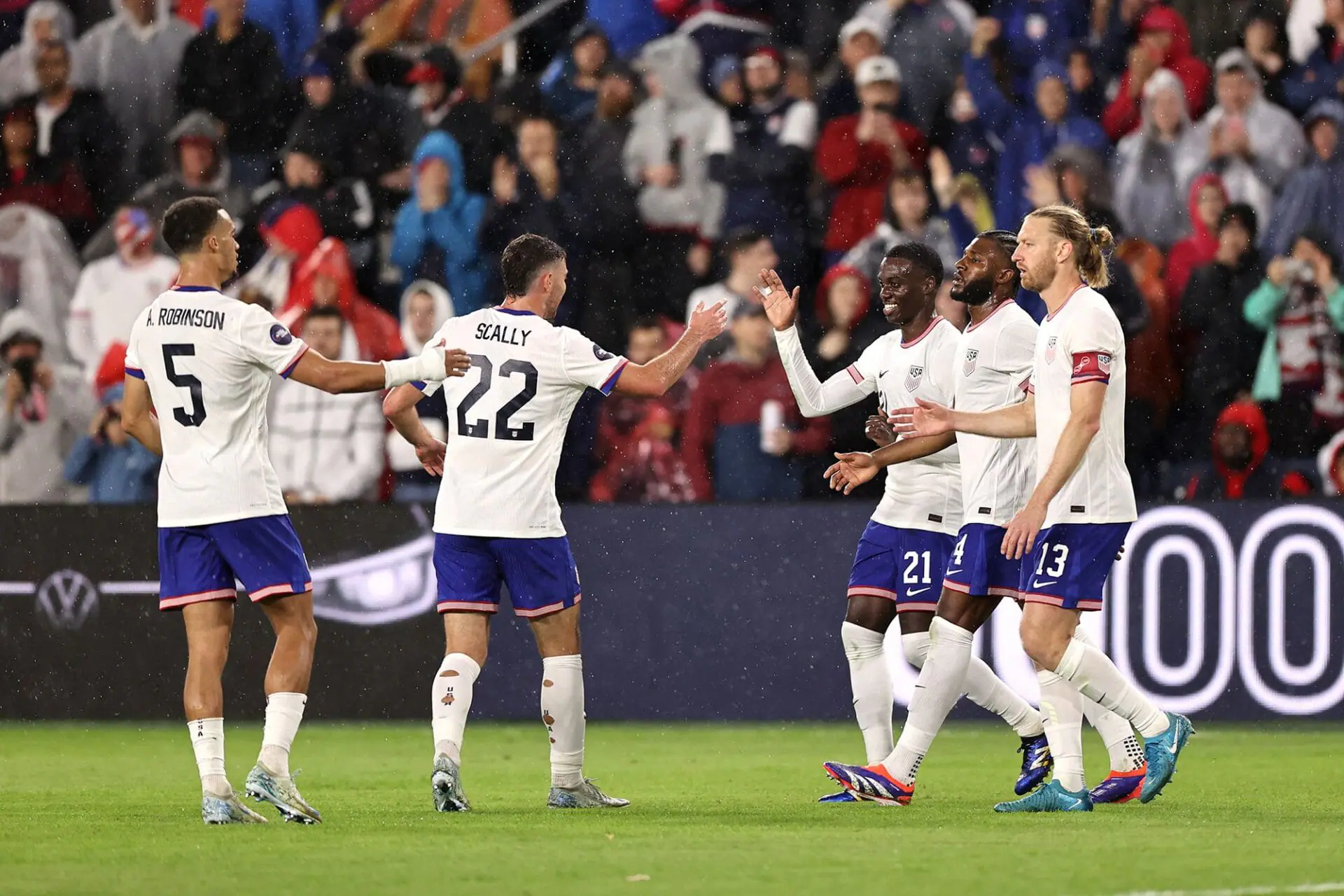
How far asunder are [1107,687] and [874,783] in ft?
3.10

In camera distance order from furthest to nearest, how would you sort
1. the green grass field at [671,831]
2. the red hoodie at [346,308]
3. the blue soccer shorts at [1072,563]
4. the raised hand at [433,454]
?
the red hoodie at [346,308]
the raised hand at [433,454]
the blue soccer shorts at [1072,563]
the green grass field at [671,831]

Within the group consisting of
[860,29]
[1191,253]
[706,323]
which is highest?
[860,29]

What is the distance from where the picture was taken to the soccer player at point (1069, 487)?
690 cm

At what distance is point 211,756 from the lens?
683 cm

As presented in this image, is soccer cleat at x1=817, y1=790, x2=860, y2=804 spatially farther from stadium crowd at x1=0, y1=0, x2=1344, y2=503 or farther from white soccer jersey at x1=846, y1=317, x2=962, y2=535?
stadium crowd at x1=0, y1=0, x2=1344, y2=503

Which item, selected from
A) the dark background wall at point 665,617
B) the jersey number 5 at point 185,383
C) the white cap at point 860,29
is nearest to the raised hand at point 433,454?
the jersey number 5 at point 185,383

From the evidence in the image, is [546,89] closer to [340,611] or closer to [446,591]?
[340,611]

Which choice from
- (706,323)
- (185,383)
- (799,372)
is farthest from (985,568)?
(185,383)

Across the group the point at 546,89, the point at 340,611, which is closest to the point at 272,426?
the point at 340,611

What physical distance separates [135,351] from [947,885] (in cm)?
348

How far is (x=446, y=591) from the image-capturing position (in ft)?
24.1

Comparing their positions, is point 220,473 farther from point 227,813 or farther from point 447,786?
point 447,786

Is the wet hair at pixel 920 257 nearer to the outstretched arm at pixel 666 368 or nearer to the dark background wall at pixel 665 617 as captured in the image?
the outstretched arm at pixel 666 368

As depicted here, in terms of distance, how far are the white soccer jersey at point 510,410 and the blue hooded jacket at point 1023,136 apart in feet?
21.5
